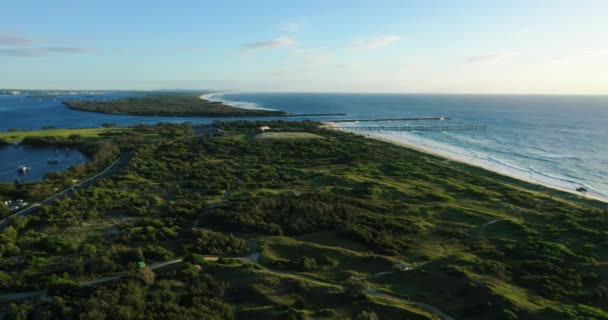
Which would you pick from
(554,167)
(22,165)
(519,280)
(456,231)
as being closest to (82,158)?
(22,165)

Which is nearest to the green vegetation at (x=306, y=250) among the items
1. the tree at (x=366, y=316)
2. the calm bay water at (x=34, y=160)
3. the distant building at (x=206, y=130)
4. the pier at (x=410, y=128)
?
the tree at (x=366, y=316)

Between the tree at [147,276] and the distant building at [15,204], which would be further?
the distant building at [15,204]

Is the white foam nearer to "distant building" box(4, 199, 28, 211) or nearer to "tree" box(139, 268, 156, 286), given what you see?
"tree" box(139, 268, 156, 286)

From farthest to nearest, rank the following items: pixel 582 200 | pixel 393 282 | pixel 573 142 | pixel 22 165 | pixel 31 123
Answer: pixel 31 123, pixel 573 142, pixel 22 165, pixel 582 200, pixel 393 282

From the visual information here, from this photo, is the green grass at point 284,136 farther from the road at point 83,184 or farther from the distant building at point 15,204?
the distant building at point 15,204

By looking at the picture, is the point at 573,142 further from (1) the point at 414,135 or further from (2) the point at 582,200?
(2) the point at 582,200

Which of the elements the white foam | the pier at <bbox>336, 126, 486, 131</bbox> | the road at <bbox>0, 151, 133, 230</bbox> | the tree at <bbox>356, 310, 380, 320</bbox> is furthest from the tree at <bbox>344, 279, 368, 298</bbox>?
the pier at <bbox>336, 126, 486, 131</bbox>

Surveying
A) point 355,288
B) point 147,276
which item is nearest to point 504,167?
point 355,288
